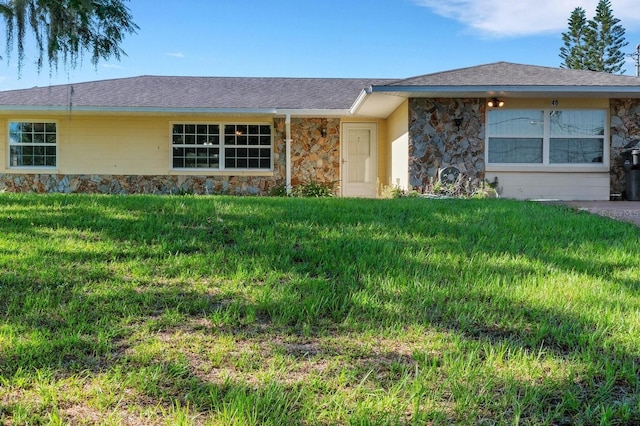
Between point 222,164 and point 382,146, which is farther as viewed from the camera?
point 382,146

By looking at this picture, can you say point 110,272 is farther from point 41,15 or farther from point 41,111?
point 41,111

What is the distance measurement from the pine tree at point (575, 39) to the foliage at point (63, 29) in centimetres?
3552

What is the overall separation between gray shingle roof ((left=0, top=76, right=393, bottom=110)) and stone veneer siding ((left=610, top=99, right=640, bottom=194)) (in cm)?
560

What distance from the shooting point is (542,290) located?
127 inches

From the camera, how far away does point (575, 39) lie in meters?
36.1

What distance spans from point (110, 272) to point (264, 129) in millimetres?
11367

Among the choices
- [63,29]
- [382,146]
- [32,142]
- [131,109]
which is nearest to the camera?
[63,29]

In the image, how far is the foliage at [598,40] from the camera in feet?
115

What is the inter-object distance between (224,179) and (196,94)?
9.16 feet

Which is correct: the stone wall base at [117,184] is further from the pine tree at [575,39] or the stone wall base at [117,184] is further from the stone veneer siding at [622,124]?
the pine tree at [575,39]

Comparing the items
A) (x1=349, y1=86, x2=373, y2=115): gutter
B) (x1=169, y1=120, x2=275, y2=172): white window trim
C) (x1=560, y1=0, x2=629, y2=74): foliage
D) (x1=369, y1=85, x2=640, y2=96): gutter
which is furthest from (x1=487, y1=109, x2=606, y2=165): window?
(x1=560, y1=0, x2=629, y2=74): foliage

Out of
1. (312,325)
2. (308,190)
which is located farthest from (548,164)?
(312,325)

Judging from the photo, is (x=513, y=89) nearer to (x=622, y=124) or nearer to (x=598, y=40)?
(x=622, y=124)

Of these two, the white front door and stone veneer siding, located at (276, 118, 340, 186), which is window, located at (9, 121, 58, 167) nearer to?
stone veneer siding, located at (276, 118, 340, 186)
